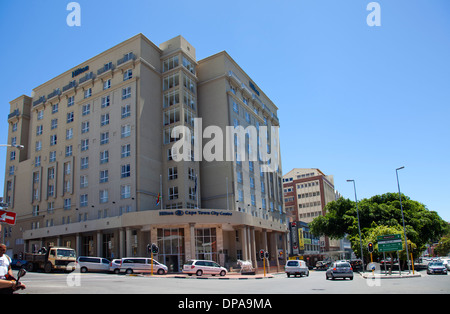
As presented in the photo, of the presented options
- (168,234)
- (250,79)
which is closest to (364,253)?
(168,234)

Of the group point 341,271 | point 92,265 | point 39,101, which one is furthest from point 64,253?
point 39,101

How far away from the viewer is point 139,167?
48438mm

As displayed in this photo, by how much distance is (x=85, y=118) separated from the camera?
56.1 meters

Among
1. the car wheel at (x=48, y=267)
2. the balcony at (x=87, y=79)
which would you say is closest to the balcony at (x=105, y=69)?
the balcony at (x=87, y=79)

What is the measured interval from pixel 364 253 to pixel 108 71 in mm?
45484

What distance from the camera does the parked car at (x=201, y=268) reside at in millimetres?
35656

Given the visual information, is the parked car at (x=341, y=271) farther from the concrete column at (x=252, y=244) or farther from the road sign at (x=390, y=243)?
the concrete column at (x=252, y=244)

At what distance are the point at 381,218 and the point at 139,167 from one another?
40304mm

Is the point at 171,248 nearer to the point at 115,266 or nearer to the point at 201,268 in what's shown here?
the point at 115,266

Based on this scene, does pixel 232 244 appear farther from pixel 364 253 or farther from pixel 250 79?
pixel 250 79

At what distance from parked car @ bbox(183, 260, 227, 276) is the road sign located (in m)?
16.0
